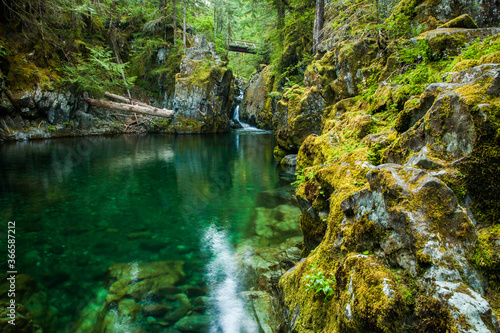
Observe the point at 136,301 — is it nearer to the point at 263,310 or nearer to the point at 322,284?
the point at 263,310

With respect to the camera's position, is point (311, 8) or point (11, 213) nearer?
point (11, 213)

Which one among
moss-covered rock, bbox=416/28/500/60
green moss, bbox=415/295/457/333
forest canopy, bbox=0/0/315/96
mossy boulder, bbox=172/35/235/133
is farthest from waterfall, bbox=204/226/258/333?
mossy boulder, bbox=172/35/235/133

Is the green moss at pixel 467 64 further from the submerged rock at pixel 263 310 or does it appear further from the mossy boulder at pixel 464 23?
the submerged rock at pixel 263 310

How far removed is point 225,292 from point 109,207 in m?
5.58

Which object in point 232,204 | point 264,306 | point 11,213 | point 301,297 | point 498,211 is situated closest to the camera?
point 498,211

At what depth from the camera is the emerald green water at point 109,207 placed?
496cm

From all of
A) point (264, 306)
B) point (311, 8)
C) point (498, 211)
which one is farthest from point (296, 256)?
point (311, 8)

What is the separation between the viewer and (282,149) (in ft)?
50.0

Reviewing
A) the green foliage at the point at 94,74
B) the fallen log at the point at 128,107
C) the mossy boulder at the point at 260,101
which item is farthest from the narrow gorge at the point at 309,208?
the mossy boulder at the point at 260,101

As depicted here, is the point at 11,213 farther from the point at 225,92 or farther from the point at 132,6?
the point at 132,6

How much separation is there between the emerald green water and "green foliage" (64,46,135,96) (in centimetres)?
696

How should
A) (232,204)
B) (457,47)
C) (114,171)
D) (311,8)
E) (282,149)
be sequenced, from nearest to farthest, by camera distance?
(457,47) → (232,204) → (114,171) → (282,149) → (311,8)

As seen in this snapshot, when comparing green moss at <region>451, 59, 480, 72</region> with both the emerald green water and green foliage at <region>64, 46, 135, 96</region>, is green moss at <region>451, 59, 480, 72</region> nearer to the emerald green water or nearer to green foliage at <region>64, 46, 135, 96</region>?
the emerald green water

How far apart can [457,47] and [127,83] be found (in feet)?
83.0
